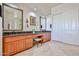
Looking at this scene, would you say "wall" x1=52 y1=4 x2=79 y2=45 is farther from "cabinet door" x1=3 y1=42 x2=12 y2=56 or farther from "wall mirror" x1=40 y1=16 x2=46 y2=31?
"cabinet door" x1=3 y1=42 x2=12 y2=56

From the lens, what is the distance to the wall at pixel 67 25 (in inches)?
132

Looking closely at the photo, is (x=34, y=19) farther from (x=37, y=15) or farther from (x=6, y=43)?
(x=6, y=43)

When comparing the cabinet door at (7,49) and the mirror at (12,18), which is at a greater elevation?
the mirror at (12,18)

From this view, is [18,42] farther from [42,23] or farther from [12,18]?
[42,23]

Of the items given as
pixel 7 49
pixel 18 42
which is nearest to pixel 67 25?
pixel 18 42

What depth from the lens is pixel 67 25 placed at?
3.46 metres

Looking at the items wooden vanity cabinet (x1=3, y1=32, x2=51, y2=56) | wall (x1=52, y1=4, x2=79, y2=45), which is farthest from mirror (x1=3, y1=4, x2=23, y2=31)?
wall (x1=52, y1=4, x2=79, y2=45)

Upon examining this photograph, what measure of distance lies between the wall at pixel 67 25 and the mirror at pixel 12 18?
1160 millimetres

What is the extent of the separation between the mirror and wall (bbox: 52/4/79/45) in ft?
3.80

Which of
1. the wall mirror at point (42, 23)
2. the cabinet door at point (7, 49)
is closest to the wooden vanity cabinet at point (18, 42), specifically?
the cabinet door at point (7, 49)

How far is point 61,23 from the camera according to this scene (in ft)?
11.6

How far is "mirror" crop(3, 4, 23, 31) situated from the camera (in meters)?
2.57

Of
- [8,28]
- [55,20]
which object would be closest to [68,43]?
[55,20]

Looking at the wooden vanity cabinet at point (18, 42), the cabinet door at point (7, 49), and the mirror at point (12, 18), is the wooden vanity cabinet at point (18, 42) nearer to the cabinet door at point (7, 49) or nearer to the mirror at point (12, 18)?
the cabinet door at point (7, 49)
